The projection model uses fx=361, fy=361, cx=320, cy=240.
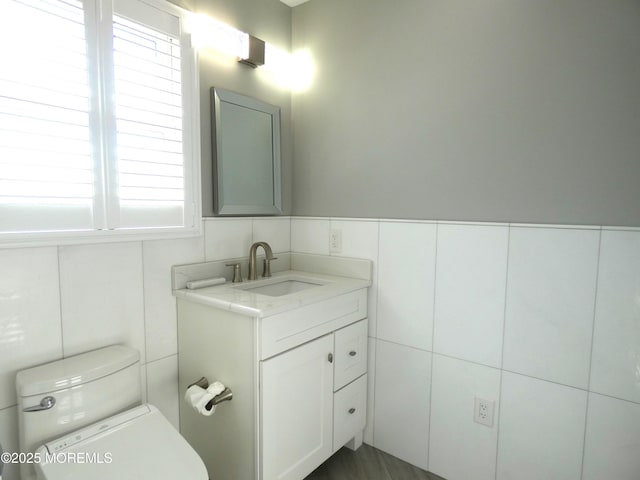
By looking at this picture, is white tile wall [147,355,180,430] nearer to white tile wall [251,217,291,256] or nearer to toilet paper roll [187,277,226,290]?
toilet paper roll [187,277,226,290]

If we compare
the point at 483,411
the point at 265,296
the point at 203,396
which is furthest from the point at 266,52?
the point at 483,411

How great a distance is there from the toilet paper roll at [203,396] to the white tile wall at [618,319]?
1.38m

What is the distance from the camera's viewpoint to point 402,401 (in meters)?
1.76

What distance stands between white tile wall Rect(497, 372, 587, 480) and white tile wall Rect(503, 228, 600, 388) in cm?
6

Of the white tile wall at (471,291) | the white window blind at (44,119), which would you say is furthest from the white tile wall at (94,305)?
the white tile wall at (471,291)

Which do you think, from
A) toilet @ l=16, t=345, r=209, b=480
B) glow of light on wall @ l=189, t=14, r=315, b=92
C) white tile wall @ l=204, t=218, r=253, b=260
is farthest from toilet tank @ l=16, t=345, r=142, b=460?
glow of light on wall @ l=189, t=14, r=315, b=92

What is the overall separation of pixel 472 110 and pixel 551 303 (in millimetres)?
831

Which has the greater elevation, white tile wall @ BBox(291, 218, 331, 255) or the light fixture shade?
the light fixture shade

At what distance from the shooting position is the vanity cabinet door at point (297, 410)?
51.5 inches

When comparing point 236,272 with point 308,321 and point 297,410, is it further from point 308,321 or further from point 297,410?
point 297,410

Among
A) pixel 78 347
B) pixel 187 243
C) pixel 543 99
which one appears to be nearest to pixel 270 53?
pixel 187 243

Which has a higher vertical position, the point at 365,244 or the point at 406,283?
the point at 365,244

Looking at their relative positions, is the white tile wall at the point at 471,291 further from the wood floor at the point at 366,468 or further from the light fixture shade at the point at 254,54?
the light fixture shade at the point at 254,54

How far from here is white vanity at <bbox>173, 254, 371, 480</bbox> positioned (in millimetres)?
1298
